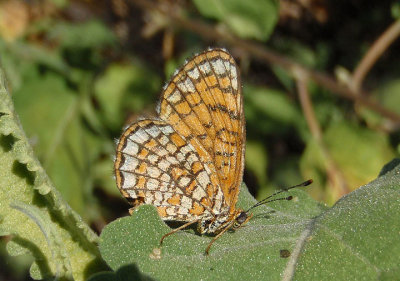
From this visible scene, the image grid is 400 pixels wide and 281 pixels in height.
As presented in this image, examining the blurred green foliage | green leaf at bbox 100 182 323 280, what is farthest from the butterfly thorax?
the blurred green foliage

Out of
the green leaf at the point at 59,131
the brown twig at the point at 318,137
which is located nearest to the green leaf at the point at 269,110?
the brown twig at the point at 318,137

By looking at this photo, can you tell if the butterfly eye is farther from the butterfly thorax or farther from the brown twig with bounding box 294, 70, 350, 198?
the brown twig with bounding box 294, 70, 350, 198

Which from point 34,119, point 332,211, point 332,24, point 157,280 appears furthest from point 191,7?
point 157,280

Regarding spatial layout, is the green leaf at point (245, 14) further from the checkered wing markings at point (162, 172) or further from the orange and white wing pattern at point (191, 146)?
the checkered wing markings at point (162, 172)

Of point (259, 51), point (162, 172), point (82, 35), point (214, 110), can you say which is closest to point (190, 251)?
point (162, 172)

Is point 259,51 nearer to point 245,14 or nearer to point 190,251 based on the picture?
point 245,14

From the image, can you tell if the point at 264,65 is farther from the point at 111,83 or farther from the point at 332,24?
the point at 111,83
